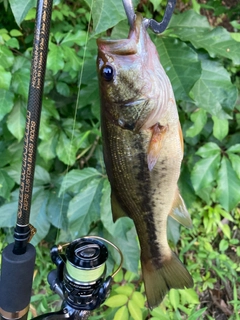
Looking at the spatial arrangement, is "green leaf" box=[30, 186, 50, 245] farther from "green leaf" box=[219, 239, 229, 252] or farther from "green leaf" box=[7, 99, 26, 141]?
"green leaf" box=[219, 239, 229, 252]

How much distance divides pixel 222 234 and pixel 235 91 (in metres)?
1.30

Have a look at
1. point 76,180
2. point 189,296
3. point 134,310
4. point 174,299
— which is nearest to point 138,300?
point 134,310

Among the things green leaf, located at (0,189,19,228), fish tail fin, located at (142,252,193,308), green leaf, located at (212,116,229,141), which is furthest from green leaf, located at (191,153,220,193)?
green leaf, located at (0,189,19,228)

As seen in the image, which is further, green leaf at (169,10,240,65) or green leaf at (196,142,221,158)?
green leaf at (196,142,221,158)

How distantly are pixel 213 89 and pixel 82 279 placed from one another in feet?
2.39

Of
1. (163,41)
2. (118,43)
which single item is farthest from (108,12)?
(163,41)

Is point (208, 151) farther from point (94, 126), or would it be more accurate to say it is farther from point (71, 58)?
point (71, 58)

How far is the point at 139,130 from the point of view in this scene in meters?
0.77

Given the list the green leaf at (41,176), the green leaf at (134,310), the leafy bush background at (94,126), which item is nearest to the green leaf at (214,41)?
the leafy bush background at (94,126)

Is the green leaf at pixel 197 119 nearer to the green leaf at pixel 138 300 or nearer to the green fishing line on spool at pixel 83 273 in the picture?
the green leaf at pixel 138 300

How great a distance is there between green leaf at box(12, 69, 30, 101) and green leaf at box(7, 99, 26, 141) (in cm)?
12

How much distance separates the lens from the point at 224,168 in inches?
52.2

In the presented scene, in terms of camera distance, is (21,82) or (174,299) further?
(174,299)

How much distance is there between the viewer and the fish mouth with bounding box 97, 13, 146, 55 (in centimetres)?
66
